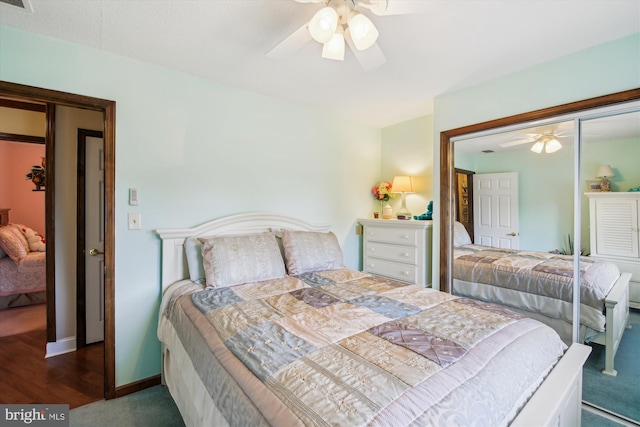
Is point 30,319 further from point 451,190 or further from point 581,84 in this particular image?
point 581,84

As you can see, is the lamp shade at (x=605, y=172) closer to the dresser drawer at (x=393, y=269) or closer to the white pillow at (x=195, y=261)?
the dresser drawer at (x=393, y=269)

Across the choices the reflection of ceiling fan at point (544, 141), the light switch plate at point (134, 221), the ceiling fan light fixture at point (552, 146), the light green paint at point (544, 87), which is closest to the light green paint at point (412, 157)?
the light green paint at point (544, 87)

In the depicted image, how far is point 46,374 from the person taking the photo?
2273mm

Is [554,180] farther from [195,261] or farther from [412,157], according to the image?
[195,261]

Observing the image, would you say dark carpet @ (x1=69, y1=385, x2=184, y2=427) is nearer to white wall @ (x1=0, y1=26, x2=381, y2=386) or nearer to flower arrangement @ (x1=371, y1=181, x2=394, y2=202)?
white wall @ (x1=0, y1=26, x2=381, y2=386)

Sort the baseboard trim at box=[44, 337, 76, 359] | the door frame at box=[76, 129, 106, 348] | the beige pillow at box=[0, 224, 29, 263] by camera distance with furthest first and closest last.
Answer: the beige pillow at box=[0, 224, 29, 263] → the door frame at box=[76, 129, 106, 348] → the baseboard trim at box=[44, 337, 76, 359]

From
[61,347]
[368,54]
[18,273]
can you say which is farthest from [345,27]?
[18,273]

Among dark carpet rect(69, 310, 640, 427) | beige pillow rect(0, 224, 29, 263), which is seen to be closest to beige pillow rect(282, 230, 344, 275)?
dark carpet rect(69, 310, 640, 427)

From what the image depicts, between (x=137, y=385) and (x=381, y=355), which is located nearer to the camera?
(x=381, y=355)

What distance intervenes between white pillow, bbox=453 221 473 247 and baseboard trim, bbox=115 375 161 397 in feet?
8.94

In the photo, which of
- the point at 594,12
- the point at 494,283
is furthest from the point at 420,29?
the point at 494,283

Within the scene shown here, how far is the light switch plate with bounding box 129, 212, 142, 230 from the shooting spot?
2104mm

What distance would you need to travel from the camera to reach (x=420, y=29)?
172 centimetres

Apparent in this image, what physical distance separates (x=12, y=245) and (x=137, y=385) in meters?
3.22
